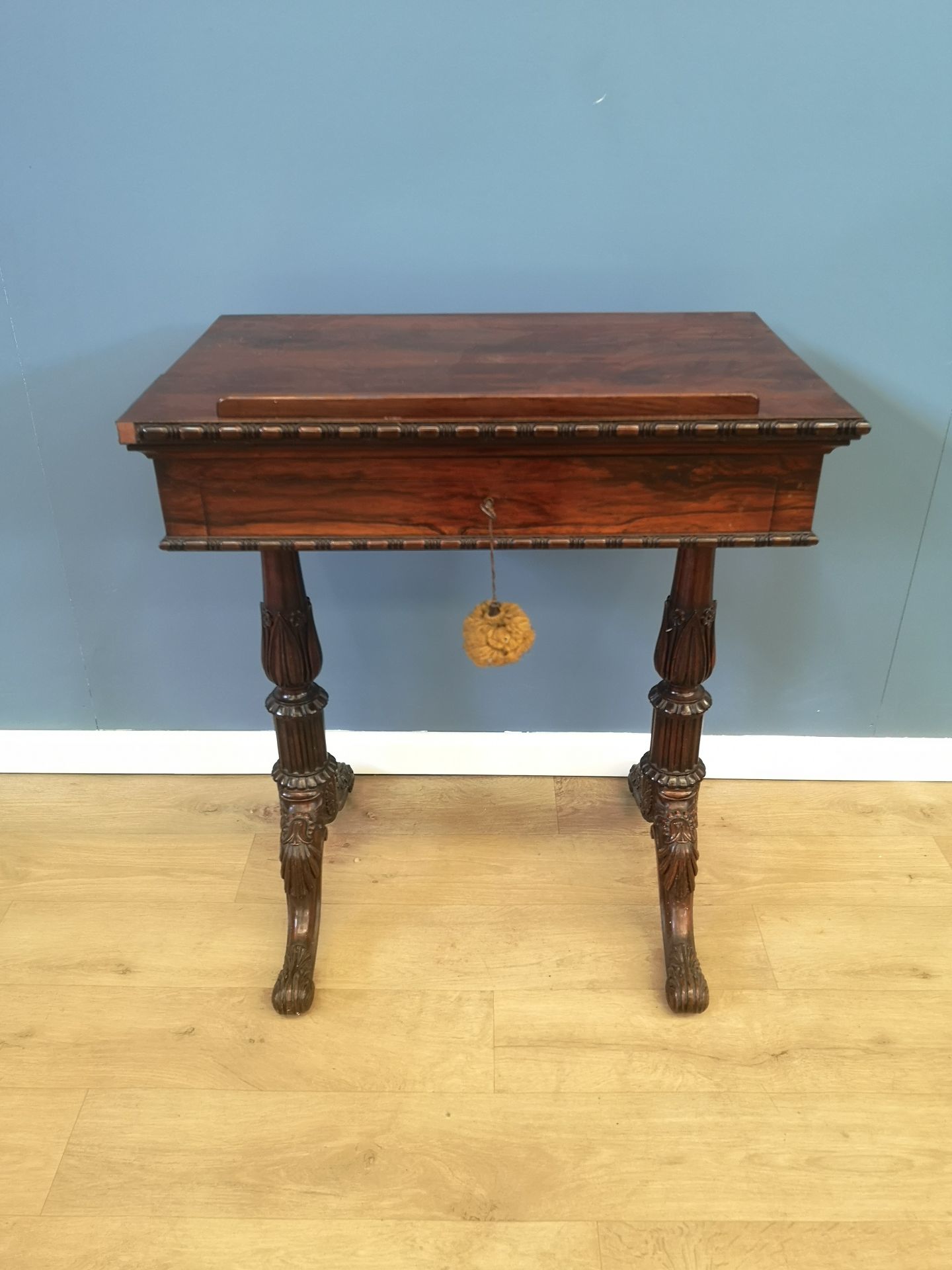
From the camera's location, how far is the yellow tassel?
3.77 feet

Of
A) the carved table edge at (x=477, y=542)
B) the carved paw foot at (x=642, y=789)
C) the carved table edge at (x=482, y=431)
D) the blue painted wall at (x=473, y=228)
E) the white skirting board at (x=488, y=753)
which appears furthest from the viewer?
the white skirting board at (x=488, y=753)

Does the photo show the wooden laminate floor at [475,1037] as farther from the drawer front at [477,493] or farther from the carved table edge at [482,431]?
the carved table edge at [482,431]

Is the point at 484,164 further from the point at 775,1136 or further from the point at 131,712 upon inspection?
the point at 775,1136

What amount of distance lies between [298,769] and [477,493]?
0.60 metres

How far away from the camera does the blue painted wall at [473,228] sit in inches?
54.3

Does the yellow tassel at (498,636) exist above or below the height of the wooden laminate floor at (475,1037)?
above

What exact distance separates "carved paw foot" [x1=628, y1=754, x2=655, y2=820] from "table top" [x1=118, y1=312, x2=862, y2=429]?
699 mm

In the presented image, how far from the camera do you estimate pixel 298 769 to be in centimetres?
150

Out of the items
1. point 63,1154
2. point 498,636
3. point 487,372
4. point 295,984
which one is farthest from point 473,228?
point 63,1154

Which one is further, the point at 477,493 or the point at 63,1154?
A: the point at 63,1154

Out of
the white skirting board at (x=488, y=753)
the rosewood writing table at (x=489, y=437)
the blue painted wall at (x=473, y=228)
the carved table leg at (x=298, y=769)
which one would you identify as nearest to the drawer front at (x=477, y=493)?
the rosewood writing table at (x=489, y=437)

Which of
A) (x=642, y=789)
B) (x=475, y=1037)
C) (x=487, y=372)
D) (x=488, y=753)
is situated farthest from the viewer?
(x=488, y=753)

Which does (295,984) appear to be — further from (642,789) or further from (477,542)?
(477,542)

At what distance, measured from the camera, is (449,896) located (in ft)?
5.54
